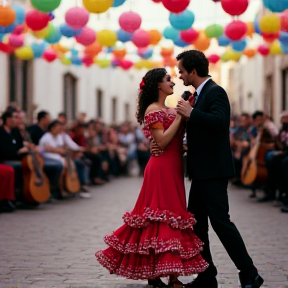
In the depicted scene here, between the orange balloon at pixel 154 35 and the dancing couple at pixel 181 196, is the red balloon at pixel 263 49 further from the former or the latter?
the dancing couple at pixel 181 196

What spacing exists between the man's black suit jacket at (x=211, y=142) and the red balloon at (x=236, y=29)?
7327 millimetres

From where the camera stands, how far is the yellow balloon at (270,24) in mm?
11453

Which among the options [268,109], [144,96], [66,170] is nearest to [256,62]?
[268,109]

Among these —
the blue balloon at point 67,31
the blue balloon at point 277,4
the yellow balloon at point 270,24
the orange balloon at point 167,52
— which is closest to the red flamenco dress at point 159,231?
the blue balloon at point 277,4

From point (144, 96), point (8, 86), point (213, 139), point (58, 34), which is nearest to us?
point (213, 139)

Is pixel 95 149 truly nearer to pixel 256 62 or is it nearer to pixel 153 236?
pixel 153 236

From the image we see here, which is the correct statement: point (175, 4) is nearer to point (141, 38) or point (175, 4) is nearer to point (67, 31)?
point (67, 31)

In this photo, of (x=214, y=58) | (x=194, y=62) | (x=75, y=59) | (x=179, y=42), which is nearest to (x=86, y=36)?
(x=179, y=42)

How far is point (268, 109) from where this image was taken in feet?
86.0

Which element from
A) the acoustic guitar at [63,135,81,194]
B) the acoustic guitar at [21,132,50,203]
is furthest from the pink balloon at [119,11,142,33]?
the acoustic guitar at [63,135,81,194]

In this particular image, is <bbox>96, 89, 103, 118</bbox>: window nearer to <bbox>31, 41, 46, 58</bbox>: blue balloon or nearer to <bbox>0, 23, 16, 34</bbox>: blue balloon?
<bbox>31, 41, 46, 58</bbox>: blue balloon

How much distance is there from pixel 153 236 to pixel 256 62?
27.5 metres

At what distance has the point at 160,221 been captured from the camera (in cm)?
534

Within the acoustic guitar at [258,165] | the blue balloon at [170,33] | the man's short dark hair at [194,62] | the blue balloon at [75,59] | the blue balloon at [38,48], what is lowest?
the acoustic guitar at [258,165]
